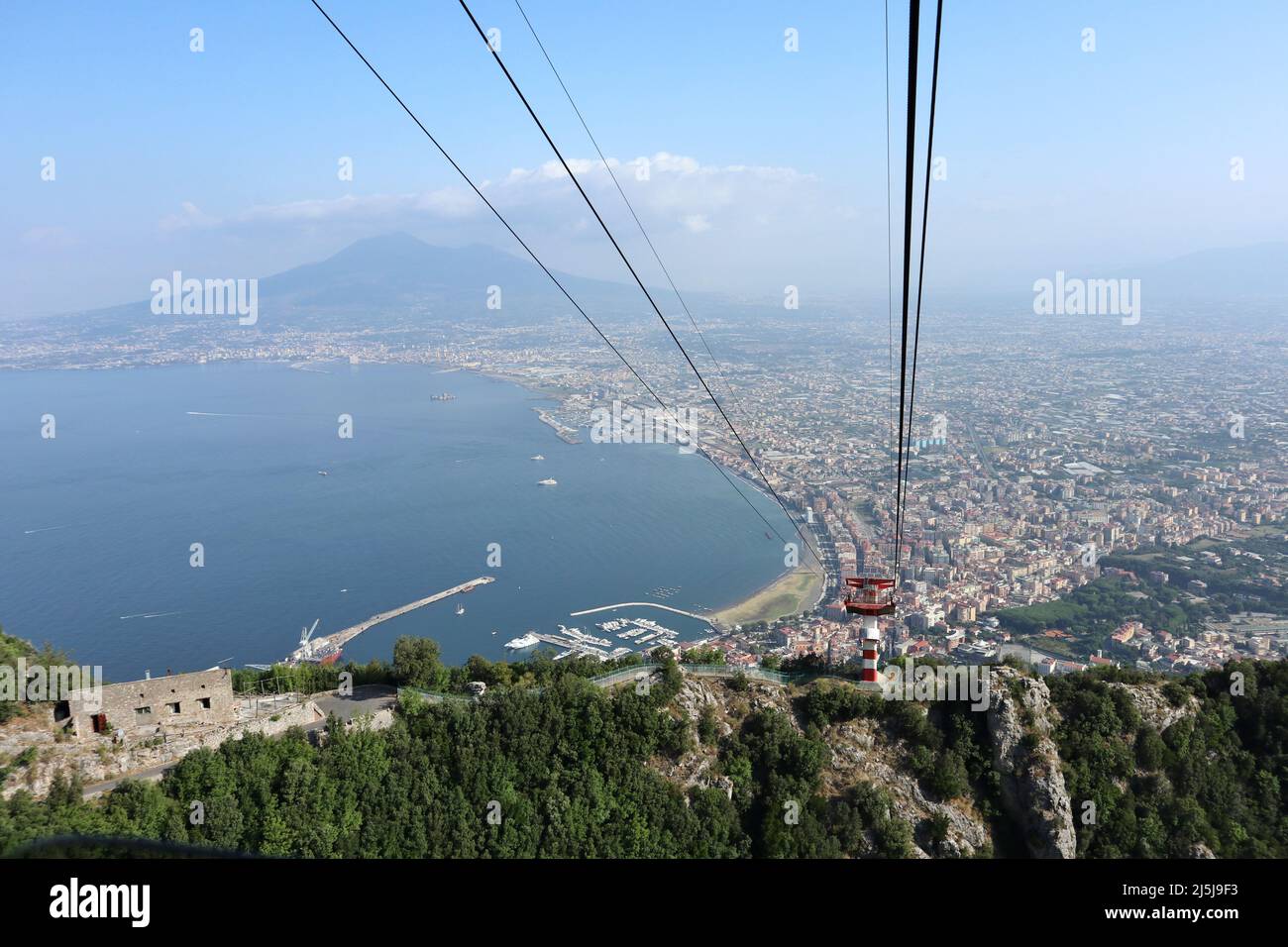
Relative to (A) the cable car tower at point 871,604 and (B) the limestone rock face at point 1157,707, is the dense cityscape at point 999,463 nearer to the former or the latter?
(A) the cable car tower at point 871,604

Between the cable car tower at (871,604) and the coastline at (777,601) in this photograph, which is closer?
the cable car tower at (871,604)

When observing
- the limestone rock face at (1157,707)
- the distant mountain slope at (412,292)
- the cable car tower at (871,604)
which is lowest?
the limestone rock face at (1157,707)

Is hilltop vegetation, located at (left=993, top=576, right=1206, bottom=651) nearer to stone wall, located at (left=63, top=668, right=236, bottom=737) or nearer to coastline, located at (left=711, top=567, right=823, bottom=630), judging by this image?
coastline, located at (left=711, top=567, right=823, bottom=630)

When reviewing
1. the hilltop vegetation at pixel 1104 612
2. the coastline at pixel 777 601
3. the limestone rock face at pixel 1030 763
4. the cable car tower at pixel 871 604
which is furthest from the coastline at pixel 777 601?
the cable car tower at pixel 871 604

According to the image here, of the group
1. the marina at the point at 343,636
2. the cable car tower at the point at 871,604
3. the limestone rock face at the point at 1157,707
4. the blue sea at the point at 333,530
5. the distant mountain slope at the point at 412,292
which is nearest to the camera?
the cable car tower at the point at 871,604
